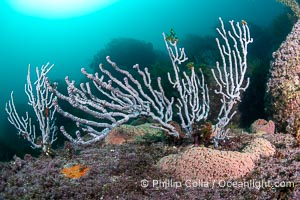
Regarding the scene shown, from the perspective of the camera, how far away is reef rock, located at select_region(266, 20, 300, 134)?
5.53m

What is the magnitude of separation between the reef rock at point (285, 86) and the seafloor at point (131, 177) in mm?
776

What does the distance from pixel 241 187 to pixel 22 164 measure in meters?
3.96

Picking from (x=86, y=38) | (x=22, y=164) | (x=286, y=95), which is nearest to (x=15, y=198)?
(x=22, y=164)

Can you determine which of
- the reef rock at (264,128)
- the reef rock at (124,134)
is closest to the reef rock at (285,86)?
the reef rock at (264,128)

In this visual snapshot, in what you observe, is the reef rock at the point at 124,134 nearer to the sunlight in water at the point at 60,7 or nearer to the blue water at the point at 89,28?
the blue water at the point at 89,28

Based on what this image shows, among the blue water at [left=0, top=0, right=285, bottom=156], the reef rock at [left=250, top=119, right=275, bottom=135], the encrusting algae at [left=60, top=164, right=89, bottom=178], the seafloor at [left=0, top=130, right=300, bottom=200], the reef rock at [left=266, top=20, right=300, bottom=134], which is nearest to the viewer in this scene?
the seafloor at [left=0, top=130, right=300, bottom=200]

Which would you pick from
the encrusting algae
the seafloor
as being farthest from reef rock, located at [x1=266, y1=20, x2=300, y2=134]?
the encrusting algae

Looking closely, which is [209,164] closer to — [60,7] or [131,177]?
[131,177]

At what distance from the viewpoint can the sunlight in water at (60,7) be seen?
9431 cm

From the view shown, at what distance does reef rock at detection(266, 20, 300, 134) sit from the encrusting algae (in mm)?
3933

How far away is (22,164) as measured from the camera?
5.08m

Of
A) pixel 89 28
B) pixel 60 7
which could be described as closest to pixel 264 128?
pixel 89 28

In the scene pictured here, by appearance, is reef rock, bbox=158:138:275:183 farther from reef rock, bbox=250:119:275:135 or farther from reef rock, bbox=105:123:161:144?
reef rock, bbox=105:123:161:144

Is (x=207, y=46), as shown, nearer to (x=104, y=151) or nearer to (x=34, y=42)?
(x=104, y=151)
